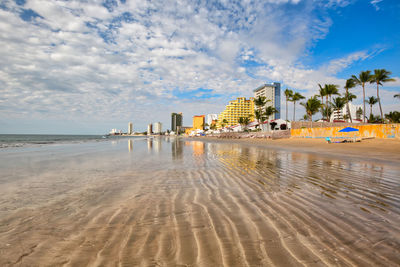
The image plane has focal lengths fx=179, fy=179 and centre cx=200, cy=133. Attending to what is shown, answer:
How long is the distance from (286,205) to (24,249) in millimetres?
3964

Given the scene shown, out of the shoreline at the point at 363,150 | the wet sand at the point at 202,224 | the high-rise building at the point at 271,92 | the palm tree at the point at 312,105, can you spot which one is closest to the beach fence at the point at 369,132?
the shoreline at the point at 363,150

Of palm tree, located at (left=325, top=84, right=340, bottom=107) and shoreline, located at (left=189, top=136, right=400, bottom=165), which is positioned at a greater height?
palm tree, located at (left=325, top=84, right=340, bottom=107)

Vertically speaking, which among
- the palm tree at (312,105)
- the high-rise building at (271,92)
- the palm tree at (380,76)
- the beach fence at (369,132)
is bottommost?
the beach fence at (369,132)

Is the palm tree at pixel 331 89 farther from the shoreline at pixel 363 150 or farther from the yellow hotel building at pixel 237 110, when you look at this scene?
the yellow hotel building at pixel 237 110

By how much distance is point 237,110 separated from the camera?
138 metres

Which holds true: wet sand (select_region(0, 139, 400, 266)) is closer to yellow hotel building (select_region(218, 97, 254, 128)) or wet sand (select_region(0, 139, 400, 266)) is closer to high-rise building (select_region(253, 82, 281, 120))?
yellow hotel building (select_region(218, 97, 254, 128))

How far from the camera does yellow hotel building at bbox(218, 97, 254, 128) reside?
443 feet

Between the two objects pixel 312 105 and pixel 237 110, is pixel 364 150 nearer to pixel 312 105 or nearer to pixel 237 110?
pixel 312 105

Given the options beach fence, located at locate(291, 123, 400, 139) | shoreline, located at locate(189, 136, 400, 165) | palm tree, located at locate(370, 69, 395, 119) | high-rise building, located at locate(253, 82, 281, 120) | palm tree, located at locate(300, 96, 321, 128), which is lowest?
shoreline, located at locate(189, 136, 400, 165)

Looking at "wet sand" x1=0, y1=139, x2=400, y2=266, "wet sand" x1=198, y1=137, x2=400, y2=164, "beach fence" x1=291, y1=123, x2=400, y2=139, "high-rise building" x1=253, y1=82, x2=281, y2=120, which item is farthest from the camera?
"high-rise building" x1=253, y1=82, x2=281, y2=120

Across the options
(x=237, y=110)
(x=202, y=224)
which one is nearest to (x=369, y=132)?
(x=202, y=224)

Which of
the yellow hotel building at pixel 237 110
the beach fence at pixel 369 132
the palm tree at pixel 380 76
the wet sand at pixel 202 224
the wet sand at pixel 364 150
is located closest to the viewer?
the wet sand at pixel 202 224

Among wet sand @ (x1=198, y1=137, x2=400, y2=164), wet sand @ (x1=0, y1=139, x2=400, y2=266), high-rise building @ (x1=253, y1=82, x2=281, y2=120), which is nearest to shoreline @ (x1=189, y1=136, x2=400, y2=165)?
wet sand @ (x1=198, y1=137, x2=400, y2=164)

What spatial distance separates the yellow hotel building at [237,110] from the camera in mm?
135125
